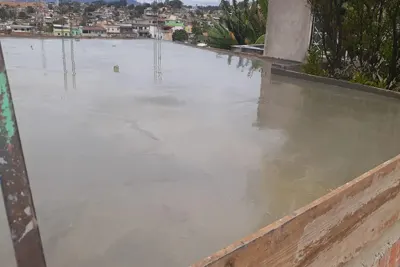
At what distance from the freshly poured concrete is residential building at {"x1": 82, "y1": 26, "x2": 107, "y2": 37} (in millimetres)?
7160

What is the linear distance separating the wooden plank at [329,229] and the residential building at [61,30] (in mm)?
10722

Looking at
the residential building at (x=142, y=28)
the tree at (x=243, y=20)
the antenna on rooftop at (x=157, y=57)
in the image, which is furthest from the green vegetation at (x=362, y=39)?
the residential building at (x=142, y=28)

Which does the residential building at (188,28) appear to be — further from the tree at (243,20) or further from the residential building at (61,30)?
the residential building at (61,30)

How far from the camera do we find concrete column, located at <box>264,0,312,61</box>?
8.04 meters

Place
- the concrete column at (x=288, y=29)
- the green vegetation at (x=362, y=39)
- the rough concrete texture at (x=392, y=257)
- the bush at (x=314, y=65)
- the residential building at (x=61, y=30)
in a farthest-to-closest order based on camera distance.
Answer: the residential building at (x=61, y=30)
the concrete column at (x=288, y=29)
the bush at (x=314, y=65)
the green vegetation at (x=362, y=39)
the rough concrete texture at (x=392, y=257)

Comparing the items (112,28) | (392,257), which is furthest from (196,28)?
(392,257)

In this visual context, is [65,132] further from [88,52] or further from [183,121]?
[88,52]

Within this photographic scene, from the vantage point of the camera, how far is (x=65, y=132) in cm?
328

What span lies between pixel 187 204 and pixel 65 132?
1537 mm

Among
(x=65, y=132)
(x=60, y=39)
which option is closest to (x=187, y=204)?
(x=65, y=132)

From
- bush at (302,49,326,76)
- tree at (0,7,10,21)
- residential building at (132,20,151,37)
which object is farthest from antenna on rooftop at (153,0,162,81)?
tree at (0,7,10,21)

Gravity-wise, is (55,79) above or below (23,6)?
below

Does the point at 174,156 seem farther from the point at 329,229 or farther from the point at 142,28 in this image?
the point at 142,28

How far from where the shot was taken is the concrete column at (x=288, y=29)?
8.04 metres
